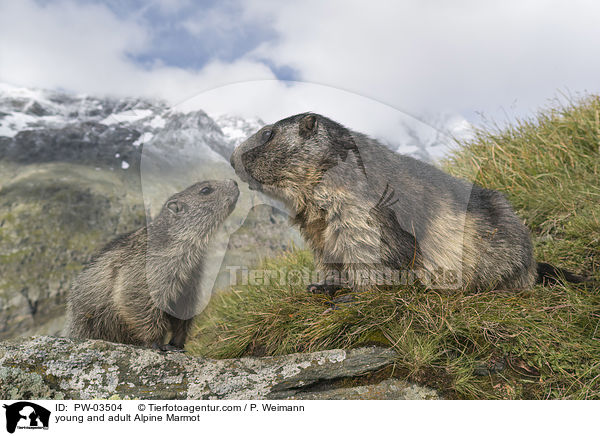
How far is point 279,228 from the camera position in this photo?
4.21m

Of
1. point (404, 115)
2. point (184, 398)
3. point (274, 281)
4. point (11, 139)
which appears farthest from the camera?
point (11, 139)

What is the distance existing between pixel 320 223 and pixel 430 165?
4.32 ft

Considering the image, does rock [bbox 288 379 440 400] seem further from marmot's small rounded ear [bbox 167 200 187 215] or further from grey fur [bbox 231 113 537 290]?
marmot's small rounded ear [bbox 167 200 187 215]

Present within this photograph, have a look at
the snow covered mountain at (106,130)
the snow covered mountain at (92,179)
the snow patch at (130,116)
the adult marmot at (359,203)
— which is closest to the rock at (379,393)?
the adult marmot at (359,203)

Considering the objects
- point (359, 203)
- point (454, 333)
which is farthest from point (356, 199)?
point (454, 333)

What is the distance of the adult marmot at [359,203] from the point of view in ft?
11.6

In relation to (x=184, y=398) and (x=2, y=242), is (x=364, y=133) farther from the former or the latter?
(x=2, y=242)

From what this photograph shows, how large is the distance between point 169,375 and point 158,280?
1.04m

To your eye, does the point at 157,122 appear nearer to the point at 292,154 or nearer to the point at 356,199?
the point at 292,154

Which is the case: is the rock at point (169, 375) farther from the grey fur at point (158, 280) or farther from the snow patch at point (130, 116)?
Answer: the snow patch at point (130, 116)

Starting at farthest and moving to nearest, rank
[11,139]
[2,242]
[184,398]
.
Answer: [2,242], [11,139], [184,398]

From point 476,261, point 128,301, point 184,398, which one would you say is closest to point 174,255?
point 128,301

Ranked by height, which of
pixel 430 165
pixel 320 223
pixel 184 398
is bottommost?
pixel 184 398
